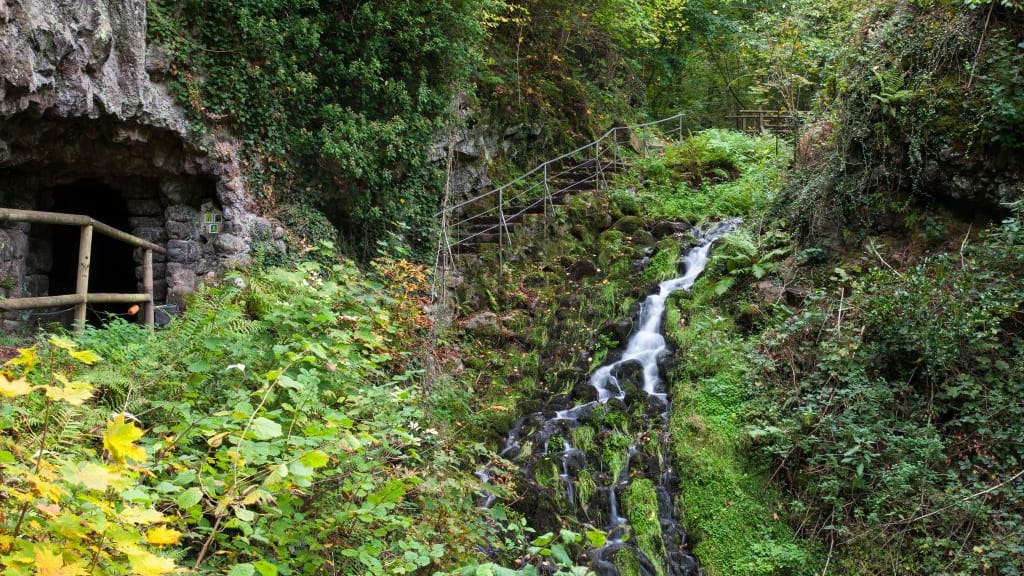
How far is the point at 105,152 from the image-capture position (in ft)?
26.3

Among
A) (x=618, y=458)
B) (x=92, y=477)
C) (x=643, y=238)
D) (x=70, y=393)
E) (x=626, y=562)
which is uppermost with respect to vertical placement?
(x=70, y=393)

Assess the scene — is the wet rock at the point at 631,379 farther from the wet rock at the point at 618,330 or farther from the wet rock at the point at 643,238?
the wet rock at the point at 643,238

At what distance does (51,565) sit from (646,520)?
5.65 metres

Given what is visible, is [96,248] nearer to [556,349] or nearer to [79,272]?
[79,272]

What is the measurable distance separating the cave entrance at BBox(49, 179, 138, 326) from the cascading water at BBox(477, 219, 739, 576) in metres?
5.93

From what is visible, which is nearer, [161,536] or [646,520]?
[161,536]

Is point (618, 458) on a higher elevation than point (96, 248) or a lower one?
lower

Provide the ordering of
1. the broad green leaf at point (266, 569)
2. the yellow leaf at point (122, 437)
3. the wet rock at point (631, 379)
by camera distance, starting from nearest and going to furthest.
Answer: the yellow leaf at point (122, 437)
the broad green leaf at point (266, 569)
the wet rock at point (631, 379)

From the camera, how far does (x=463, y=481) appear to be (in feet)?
16.5

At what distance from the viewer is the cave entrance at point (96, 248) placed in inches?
366

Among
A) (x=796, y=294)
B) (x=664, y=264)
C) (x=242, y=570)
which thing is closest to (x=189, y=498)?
(x=242, y=570)

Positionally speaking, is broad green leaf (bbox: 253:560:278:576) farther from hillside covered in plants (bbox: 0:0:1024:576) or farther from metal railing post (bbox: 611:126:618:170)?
metal railing post (bbox: 611:126:618:170)

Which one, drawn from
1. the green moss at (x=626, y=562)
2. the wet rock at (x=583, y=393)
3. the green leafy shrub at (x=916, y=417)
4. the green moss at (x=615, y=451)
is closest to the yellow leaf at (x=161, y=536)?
the green moss at (x=626, y=562)

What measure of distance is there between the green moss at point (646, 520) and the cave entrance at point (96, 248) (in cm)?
700
